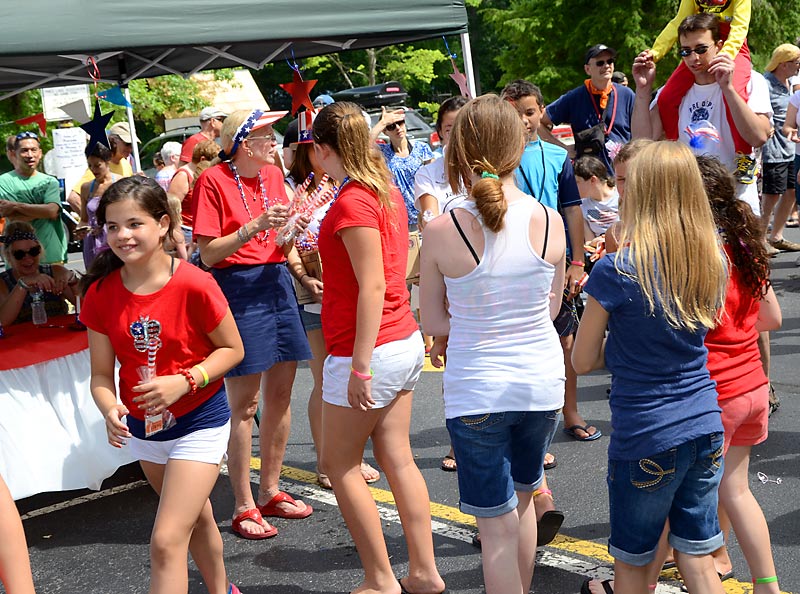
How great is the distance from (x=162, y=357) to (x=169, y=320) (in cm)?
13

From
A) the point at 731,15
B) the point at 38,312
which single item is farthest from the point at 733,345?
the point at 38,312

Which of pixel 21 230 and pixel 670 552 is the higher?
pixel 21 230

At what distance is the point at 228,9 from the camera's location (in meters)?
5.26

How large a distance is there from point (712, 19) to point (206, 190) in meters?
2.76

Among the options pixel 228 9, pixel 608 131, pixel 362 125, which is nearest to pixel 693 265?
pixel 362 125

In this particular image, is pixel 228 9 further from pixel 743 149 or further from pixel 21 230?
pixel 743 149

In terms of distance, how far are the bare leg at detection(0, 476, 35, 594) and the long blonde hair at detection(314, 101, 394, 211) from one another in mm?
1667

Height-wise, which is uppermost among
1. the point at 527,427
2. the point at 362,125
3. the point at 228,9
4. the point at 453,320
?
the point at 228,9

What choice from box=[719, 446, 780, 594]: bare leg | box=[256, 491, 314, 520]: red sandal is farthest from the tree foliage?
box=[719, 446, 780, 594]: bare leg

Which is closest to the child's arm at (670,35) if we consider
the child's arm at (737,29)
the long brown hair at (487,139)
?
the child's arm at (737,29)

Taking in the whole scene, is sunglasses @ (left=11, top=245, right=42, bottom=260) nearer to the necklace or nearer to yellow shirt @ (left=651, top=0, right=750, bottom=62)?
the necklace

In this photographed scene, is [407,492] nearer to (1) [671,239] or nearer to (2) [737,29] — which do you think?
(1) [671,239]

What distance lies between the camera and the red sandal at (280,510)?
489 centimetres

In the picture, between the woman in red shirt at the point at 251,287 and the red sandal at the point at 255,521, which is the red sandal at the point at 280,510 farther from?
the red sandal at the point at 255,521
